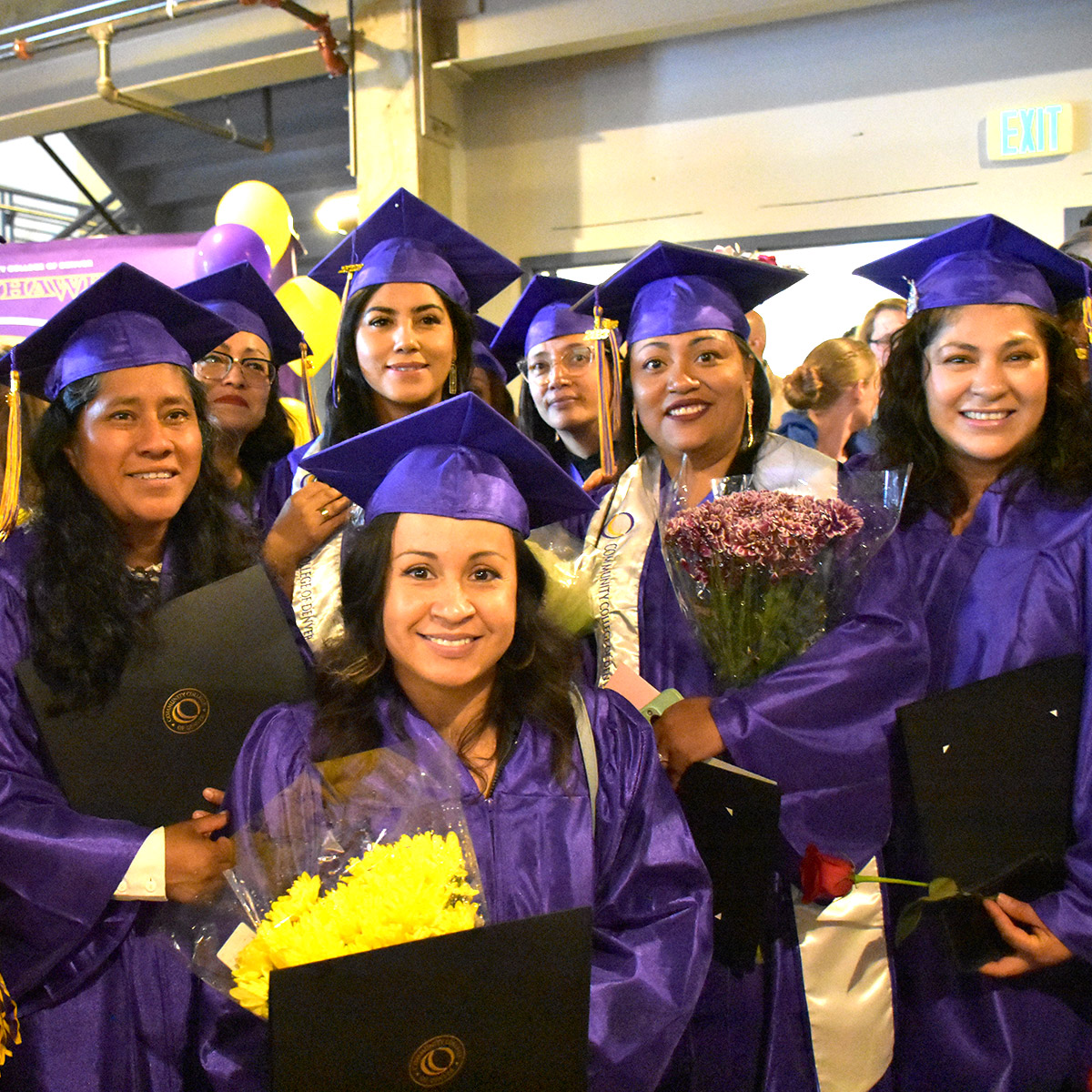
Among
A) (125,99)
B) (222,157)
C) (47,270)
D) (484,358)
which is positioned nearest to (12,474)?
(484,358)

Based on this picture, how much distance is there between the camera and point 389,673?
1.74 m

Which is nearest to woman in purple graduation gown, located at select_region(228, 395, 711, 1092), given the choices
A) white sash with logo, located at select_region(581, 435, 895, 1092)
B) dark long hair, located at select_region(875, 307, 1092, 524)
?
white sash with logo, located at select_region(581, 435, 895, 1092)

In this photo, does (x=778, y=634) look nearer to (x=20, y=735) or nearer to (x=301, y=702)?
(x=301, y=702)

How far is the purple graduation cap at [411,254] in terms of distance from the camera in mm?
2729

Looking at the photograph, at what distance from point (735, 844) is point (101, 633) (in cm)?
113

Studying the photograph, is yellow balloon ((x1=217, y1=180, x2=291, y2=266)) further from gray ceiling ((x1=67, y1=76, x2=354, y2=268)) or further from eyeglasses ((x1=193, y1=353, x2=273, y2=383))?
eyeglasses ((x1=193, y1=353, x2=273, y2=383))

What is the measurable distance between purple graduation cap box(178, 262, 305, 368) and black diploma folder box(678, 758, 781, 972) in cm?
187

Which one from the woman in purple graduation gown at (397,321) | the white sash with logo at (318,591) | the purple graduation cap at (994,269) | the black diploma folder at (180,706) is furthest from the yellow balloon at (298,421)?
the purple graduation cap at (994,269)

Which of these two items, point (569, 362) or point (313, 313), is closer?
point (569, 362)

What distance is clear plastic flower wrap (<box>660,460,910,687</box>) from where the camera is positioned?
174cm

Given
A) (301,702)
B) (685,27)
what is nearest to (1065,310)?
(301,702)

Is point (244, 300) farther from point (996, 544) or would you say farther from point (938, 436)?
point (996, 544)

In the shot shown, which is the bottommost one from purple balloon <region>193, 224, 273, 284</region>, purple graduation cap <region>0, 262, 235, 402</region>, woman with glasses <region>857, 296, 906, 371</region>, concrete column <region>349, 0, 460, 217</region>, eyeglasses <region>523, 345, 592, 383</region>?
purple graduation cap <region>0, 262, 235, 402</region>

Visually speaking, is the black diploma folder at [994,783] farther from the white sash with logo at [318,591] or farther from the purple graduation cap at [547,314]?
the purple graduation cap at [547,314]
